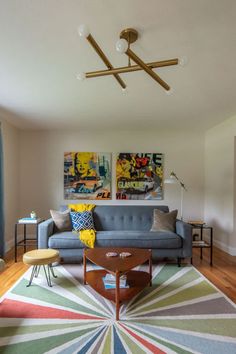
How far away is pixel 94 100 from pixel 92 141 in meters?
1.73

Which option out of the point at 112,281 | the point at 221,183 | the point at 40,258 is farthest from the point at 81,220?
the point at 221,183

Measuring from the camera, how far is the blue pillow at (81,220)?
12.3ft

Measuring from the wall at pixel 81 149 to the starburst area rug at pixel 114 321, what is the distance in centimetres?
221

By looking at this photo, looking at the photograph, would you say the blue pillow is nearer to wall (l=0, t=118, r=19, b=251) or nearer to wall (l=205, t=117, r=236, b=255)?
wall (l=0, t=118, r=19, b=251)

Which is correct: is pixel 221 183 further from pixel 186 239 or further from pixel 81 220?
pixel 81 220

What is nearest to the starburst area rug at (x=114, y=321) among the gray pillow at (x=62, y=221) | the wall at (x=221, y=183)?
the gray pillow at (x=62, y=221)

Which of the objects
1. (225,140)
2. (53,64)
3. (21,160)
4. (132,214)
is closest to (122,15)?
(53,64)

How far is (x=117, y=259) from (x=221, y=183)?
2.78 meters

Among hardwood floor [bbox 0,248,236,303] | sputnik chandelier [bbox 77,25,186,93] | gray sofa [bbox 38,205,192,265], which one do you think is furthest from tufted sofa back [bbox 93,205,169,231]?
sputnik chandelier [bbox 77,25,186,93]

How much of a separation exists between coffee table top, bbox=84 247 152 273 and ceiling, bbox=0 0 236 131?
6.42ft

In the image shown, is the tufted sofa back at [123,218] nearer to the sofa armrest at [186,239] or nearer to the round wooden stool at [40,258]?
the sofa armrest at [186,239]

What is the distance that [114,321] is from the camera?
2086 mm

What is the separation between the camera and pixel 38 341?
1820 mm

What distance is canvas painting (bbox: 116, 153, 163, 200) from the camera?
4883 mm
